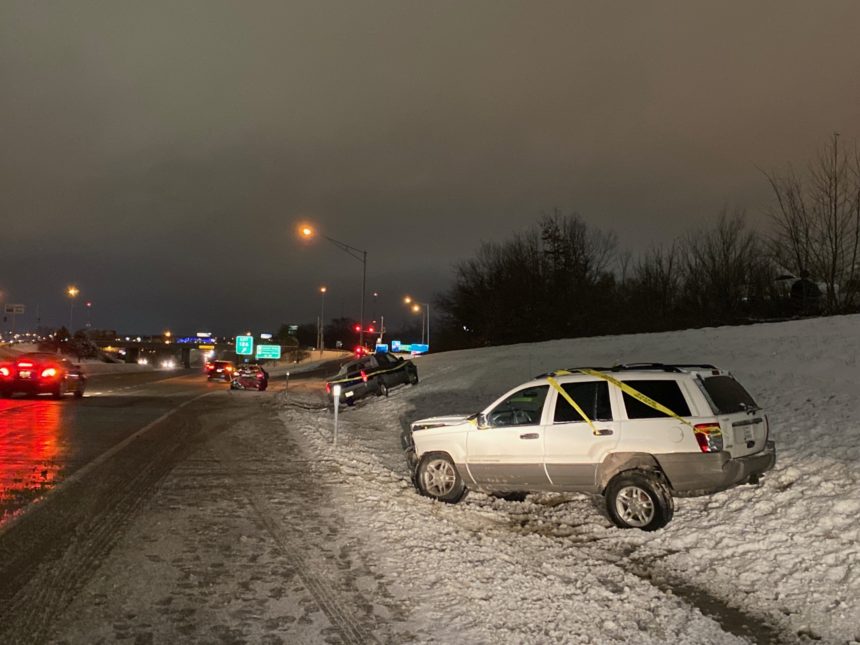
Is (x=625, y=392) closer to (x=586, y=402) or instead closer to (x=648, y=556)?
(x=586, y=402)

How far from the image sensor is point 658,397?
721cm

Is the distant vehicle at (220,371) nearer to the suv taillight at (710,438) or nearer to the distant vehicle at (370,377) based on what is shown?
the distant vehicle at (370,377)

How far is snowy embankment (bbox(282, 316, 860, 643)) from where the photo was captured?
15.4 feet

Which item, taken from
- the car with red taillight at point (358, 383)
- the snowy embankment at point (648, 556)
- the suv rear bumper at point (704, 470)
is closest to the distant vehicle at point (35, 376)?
the car with red taillight at point (358, 383)

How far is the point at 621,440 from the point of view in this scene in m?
7.22

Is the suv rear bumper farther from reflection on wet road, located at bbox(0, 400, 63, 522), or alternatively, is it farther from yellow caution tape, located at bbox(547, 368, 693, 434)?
reflection on wet road, located at bbox(0, 400, 63, 522)

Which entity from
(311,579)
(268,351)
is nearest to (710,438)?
(311,579)

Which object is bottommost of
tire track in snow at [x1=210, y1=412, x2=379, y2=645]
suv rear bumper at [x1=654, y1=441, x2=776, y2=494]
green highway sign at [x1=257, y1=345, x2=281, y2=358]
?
tire track in snow at [x1=210, y1=412, x2=379, y2=645]

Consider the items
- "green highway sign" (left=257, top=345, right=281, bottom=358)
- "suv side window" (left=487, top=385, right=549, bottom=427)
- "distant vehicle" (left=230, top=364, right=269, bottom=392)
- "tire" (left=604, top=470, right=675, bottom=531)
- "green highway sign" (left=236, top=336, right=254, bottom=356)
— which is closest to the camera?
"tire" (left=604, top=470, right=675, bottom=531)

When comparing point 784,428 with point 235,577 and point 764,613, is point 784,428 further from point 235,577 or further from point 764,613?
point 235,577

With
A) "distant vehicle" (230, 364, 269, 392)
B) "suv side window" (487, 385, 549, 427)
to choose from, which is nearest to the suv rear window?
"suv side window" (487, 385, 549, 427)

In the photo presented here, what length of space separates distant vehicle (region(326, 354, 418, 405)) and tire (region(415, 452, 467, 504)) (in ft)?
49.6

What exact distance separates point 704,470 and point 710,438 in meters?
0.34

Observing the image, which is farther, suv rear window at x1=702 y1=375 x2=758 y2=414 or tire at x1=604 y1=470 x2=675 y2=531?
suv rear window at x1=702 y1=375 x2=758 y2=414
